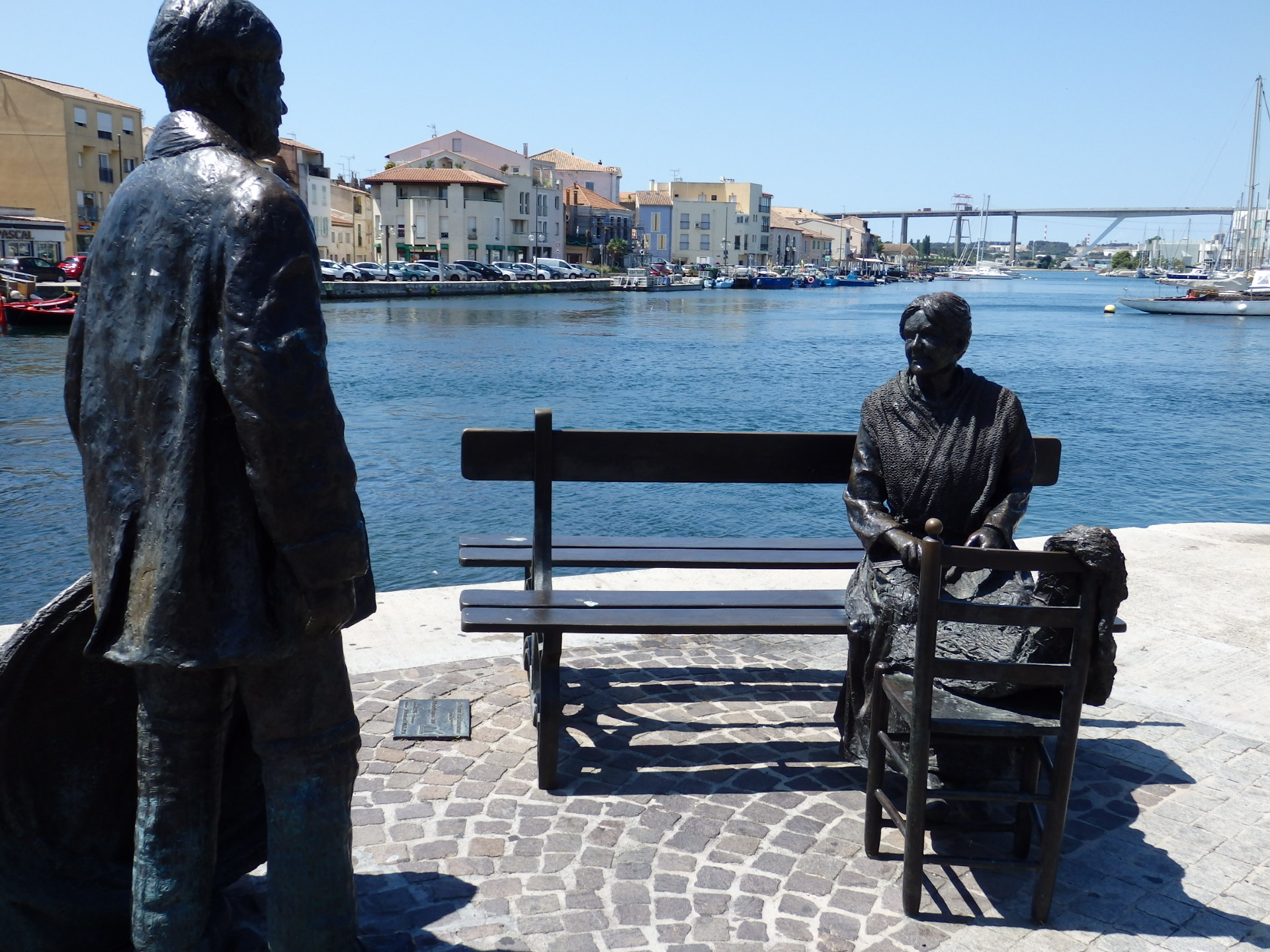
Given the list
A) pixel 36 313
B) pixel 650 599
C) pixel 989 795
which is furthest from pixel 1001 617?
pixel 36 313

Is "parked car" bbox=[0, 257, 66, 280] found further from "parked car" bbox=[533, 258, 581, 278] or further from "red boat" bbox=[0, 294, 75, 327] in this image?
"parked car" bbox=[533, 258, 581, 278]

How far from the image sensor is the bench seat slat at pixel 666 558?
16.2ft

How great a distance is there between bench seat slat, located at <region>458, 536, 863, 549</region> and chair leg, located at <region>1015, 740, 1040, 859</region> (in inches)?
71.7

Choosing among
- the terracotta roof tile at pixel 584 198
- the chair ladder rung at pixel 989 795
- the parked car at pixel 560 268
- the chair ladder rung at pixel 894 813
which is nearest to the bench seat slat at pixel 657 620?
the chair ladder rung at pixel 894 813

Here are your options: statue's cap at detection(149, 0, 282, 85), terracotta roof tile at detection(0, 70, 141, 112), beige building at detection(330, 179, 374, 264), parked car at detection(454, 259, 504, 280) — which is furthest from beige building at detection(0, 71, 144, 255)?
Result: statue's cap at detection(149, 0, 282, 85)

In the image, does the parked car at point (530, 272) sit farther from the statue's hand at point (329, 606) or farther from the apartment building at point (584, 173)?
the statue's hand at point (329, 606)

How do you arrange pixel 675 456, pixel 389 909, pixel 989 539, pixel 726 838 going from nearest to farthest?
pixel 389 909 < pixel 726 838 < pixel 989 539 < pixel 675 456

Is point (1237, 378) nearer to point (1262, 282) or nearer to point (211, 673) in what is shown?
point (211, 673)

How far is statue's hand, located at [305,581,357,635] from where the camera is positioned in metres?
2.37

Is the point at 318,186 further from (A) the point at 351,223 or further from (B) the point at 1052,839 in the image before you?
(B) the point at 1052,839

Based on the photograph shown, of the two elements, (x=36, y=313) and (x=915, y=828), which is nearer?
(x=915, y=828)

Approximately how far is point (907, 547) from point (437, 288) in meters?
68.2

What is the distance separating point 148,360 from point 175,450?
8.0 inches

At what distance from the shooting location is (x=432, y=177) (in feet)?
286
